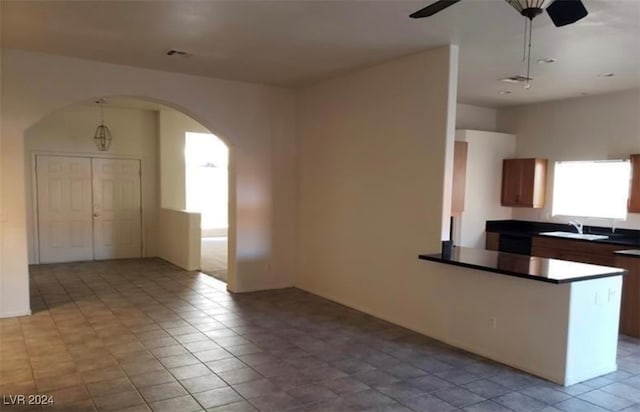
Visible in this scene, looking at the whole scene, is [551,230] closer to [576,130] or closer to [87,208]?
[576,130]

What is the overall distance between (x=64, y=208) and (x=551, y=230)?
338 inches

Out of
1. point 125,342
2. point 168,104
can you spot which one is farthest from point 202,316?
point 168,104

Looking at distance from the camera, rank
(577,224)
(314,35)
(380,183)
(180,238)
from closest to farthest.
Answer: (314,35) → (380,183) → (577,224) → (180,238)

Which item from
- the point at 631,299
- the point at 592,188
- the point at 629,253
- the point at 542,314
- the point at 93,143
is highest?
the point at 93,143

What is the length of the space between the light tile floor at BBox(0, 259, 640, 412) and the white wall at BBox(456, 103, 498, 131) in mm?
3978

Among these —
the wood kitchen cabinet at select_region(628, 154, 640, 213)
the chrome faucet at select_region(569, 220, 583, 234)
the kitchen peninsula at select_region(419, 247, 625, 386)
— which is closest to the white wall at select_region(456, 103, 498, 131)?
the chrome faucet at select_region(569, 220, 583, 234)

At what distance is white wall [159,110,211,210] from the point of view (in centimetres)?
916

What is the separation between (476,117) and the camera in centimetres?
778

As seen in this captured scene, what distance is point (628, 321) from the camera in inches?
199

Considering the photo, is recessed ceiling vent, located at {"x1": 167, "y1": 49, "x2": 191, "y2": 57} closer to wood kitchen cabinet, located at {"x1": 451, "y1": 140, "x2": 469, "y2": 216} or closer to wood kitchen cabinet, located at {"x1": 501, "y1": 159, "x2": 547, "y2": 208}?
wood kitchen cabinet, located at {"x1": 451, "y1": 140, "x2": 469, "y2": 216}

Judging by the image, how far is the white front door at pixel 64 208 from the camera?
27.2 ft

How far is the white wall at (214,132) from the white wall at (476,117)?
9.54 feet

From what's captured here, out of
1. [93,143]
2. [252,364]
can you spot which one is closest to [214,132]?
[252,364]

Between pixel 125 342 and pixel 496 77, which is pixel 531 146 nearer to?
pixel 496 77
